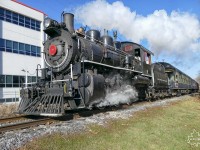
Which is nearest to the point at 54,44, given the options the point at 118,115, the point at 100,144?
the point at 118,115

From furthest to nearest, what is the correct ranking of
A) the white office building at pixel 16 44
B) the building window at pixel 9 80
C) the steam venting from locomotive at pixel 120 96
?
the building window at pixel 9 80 < the white office building at pixel 16 44 < the steam venting from locomotive at pixel 120 96

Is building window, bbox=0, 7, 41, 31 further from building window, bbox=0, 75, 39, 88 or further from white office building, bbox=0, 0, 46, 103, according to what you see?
building window, bbox=0, 75, 39, 88

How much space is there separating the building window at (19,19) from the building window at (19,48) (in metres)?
2.55

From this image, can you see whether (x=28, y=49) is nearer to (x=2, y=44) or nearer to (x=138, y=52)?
(x=2, y=44)

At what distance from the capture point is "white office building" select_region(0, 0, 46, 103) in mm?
28000

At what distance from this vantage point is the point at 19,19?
30.5m

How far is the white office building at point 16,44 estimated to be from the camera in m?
28.0

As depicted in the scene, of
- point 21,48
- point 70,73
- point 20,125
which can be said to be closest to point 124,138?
point 20,125

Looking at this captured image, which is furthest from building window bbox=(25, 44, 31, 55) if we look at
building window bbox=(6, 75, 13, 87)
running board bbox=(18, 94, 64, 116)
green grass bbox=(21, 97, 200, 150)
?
green grass bbox=(21, 97, 200, 150)

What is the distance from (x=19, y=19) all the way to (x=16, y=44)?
10.8 feet

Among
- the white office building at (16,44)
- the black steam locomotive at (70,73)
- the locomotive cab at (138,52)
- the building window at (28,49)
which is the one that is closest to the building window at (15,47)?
the white office building at (16,44)

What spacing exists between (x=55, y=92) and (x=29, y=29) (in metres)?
23.3

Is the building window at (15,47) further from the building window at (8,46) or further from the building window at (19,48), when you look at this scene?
the building window at (8,46)

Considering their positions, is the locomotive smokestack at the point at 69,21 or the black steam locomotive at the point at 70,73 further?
the locomotive smokestack at the point at 69,21
